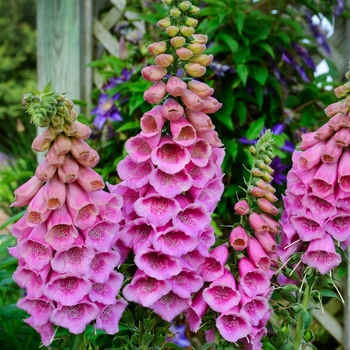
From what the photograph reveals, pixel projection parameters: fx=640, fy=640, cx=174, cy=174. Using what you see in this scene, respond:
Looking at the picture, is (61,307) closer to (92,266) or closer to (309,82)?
(92,266)

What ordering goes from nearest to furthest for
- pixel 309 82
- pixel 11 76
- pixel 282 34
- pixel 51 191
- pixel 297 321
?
1. pixel 51 191
2. pixel 297 321
3. pixel 282 34
4. pixel 309 82
5. pixel 11 76

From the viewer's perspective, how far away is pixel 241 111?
7.53 ft

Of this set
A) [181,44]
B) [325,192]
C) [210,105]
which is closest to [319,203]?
[325,192]

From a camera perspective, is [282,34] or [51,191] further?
[282,34]

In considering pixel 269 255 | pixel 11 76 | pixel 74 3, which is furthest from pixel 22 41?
pixel 269 255

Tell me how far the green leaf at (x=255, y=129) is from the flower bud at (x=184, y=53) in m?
1.19

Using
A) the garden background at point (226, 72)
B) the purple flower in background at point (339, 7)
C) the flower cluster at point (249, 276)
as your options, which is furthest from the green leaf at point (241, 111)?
the flower cluster at point (249, 276)

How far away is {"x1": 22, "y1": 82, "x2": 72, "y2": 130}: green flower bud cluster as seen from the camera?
91cm

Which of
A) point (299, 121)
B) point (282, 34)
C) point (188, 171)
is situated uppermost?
point (188, 171)

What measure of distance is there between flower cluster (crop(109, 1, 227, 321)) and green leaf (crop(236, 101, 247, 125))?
1218 mm

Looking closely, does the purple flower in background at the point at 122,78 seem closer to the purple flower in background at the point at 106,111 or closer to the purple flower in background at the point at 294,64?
the purple flower in background at the point at 106,111

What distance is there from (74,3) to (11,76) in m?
11.8

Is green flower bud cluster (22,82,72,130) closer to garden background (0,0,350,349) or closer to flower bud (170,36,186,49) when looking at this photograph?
flower bud (170,36,186,49)

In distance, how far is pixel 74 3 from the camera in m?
2.59
